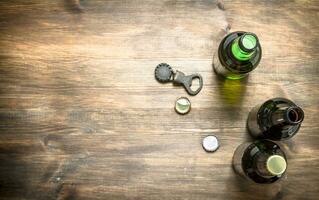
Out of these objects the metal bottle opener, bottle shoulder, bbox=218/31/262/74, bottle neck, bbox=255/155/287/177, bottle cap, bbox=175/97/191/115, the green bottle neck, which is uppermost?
the green bottle neck

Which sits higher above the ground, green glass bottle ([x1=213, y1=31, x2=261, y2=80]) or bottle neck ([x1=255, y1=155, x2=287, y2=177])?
green glass bottle ([x1=213, y1=31, x2=261, y2=80])

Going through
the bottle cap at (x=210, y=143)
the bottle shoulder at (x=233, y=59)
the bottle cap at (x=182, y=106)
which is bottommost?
the bottle cap at (x=210, y=143)

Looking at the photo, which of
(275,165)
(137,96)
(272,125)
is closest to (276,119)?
(272,125)

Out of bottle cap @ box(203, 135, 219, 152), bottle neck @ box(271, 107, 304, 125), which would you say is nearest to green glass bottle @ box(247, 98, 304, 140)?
bottle neck @ box(271, 107, 304, 125)

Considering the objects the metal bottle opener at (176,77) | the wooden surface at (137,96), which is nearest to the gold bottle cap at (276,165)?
the wooden surface at (137,96)

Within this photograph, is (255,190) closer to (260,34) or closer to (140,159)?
(140,159)

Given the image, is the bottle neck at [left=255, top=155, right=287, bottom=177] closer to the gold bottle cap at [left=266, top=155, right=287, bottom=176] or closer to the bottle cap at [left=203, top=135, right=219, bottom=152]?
the gold bottle cap at [left=266, top=155, right=287, bottom=176]

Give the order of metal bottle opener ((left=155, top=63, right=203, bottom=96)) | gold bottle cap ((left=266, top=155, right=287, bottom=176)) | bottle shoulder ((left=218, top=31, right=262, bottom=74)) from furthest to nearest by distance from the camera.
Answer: metal bottle opener ((left=155, top=63, right=203, bottom=96)) < bottle shoulder ((left=218, top=31, right=262, bottom=74)) < gold bottle cap ((left=266, top=155, right=287, bottom=176))

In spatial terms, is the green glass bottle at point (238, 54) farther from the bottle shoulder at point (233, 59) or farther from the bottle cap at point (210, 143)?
the bottle cap at point (210, 143)
